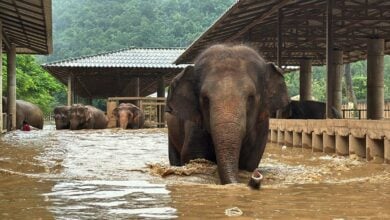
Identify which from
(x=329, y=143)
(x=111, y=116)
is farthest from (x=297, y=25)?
(x=329, y=143)

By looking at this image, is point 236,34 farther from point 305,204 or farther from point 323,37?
point 305,204

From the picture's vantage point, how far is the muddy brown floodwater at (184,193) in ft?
14.2

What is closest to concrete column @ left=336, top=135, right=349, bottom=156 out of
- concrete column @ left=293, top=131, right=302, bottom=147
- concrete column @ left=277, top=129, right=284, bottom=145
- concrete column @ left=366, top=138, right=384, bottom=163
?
concrete column @ left=366, top=138, right=384, bottom=163

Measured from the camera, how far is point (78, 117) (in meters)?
29.0

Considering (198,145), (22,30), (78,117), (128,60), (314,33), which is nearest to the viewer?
(198,145)

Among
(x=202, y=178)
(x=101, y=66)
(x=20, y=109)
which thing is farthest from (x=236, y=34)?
(x=202, y=178)

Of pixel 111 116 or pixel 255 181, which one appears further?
pixel 111 116

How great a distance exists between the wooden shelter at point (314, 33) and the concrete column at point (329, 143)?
3.12 meters

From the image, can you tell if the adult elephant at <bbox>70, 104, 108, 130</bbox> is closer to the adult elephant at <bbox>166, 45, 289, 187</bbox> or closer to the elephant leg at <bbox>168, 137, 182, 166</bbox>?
the elephant leg at <bbox>168, 137, 182, 166</bbox>

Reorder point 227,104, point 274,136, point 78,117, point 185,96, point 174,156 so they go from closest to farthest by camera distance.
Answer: point 227,104 < point 185,96 < point 174,156 < point 274,136 < point 78,117

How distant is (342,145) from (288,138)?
3.95 metres

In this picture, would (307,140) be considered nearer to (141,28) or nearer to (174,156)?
(174,156)


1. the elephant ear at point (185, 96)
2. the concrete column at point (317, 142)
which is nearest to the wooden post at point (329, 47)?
the concrete column at point (317, 142)

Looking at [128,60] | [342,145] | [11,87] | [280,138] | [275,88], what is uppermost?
[128,60]
